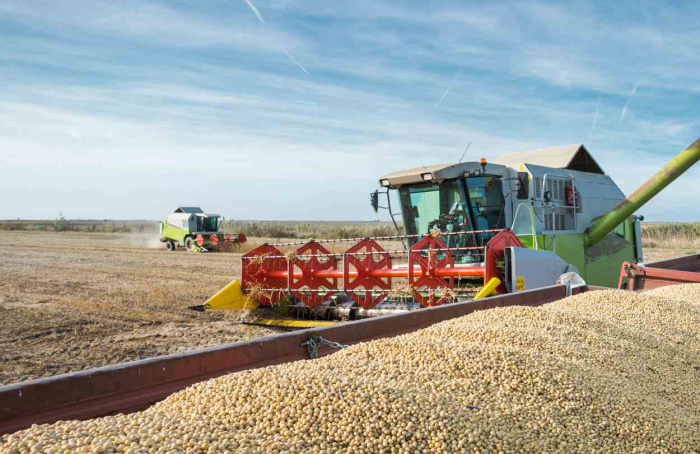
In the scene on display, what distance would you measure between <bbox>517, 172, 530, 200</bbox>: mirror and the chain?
5.37m

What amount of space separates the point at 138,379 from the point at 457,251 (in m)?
5.58

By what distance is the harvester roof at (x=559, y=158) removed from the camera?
957cm

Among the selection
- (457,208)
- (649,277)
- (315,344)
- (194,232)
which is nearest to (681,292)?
(649,277)

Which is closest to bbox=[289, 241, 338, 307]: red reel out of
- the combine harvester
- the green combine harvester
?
the combine harvester

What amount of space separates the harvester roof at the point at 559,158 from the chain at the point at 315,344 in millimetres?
6950

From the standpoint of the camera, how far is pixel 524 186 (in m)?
8.12

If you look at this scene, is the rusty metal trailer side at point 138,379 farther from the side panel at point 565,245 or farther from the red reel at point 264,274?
the side panel at point 565,245

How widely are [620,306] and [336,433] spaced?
3835 mm

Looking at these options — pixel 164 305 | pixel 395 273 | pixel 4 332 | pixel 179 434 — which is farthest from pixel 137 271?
pixel 179 434

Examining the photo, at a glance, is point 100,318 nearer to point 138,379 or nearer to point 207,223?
point 138,379

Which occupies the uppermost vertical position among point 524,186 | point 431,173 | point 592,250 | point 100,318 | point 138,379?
point 431,173

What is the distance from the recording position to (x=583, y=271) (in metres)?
8.91

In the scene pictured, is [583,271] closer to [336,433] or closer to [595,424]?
[595,424]

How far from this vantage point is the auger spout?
8.04 metres
